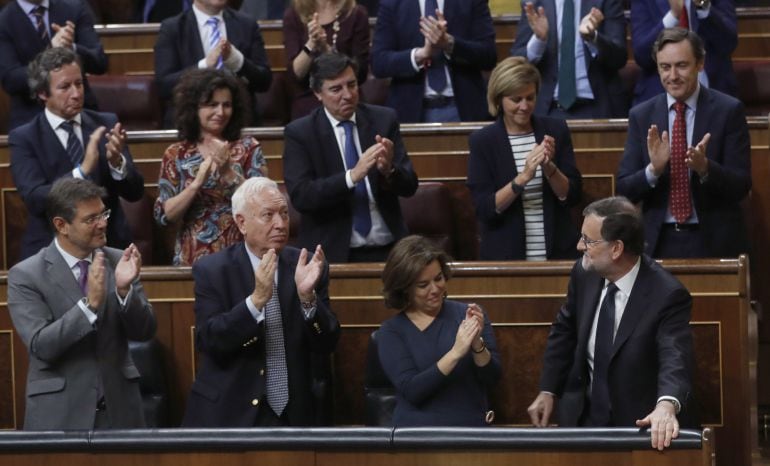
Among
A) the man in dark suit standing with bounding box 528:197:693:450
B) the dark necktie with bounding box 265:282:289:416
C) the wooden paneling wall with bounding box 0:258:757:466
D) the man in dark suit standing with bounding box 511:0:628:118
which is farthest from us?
the man in dark suit standing with bounding box 511:0:628:118

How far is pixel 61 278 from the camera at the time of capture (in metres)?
3.68

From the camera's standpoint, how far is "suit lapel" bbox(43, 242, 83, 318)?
3.67m

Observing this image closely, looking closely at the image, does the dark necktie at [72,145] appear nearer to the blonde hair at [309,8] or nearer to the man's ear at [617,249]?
the blonde hair at [309,8]

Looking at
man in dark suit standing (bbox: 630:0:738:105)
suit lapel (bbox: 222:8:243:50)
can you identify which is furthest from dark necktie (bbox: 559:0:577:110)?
suit lapel (bbox: 222:8:243:50)

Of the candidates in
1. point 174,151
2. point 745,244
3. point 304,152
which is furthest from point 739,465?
point 174,151

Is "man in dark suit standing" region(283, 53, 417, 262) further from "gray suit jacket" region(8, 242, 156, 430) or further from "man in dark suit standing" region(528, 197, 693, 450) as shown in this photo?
A: "man in dark suit standing" region(528, 197, 693, 450)

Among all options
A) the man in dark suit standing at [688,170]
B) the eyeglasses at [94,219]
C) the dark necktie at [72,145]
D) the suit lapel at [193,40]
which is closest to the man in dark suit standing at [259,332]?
the eyeglasses at [94,219]

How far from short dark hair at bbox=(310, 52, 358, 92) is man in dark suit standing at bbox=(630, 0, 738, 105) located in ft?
4.42

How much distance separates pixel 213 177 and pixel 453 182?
1.15m

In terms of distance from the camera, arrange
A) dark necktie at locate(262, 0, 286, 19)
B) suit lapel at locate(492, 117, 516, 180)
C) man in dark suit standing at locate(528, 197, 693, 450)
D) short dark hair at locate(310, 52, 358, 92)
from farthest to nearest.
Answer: dark necktie at locate(262, 0, 286, 19), suit lapel at locate(492, 117, 516, 180), short dark hair at locate(310, 52, 358, 92), man in dark suit standing at locate(528, 197, 693, 450)

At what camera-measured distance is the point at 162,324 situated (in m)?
4.25

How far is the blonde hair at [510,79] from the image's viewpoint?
4523 mm

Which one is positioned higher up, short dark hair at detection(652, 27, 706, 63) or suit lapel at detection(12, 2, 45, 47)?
suit lapel at detection(12, 2, 45, 47)

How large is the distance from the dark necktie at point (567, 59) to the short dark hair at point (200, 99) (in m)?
1.41
